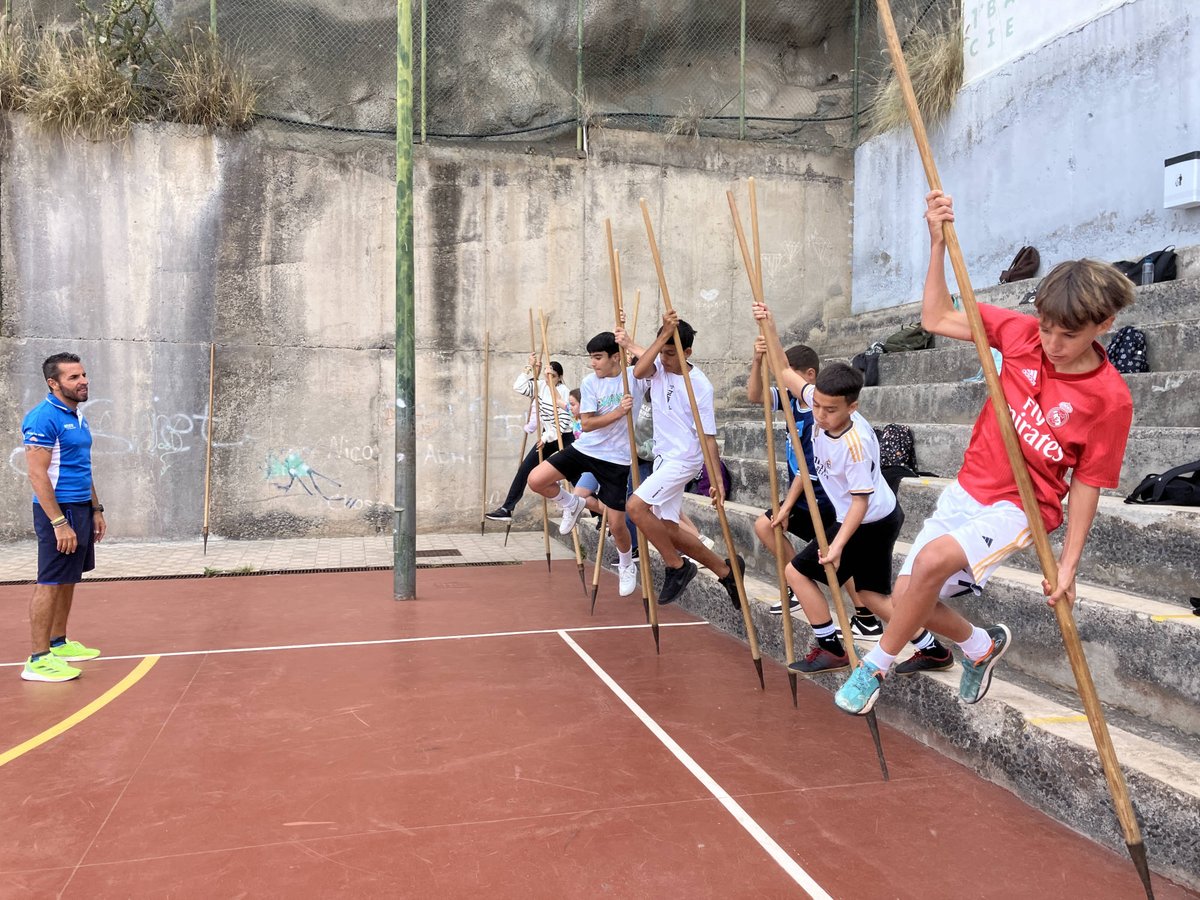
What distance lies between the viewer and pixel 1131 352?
6113 mm

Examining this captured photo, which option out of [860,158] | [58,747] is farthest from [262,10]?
[58,747]

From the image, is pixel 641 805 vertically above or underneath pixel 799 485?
underneath

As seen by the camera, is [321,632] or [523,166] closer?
[321,632]

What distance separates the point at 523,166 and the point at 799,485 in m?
7.46

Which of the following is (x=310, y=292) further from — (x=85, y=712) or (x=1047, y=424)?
(x=1047, y=424)

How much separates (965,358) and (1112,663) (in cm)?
446

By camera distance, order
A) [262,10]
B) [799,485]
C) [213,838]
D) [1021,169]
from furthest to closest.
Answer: [262,10]
[1021,169]
[799,485]
[213,838]

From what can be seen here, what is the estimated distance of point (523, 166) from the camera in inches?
432

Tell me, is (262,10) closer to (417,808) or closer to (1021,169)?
(1021,169)

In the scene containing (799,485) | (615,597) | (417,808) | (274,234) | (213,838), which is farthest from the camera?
(274,234)

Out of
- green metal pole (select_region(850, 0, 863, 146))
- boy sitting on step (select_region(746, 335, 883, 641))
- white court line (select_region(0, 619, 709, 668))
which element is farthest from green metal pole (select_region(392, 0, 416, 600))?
green metal pole (select_region(850, 0, 863, 146))

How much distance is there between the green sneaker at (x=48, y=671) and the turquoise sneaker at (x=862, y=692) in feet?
13.5

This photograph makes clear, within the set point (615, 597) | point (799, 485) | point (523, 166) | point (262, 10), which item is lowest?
point (615, 597)

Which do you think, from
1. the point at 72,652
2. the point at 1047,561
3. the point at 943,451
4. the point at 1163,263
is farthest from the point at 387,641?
the point at 1163,263
